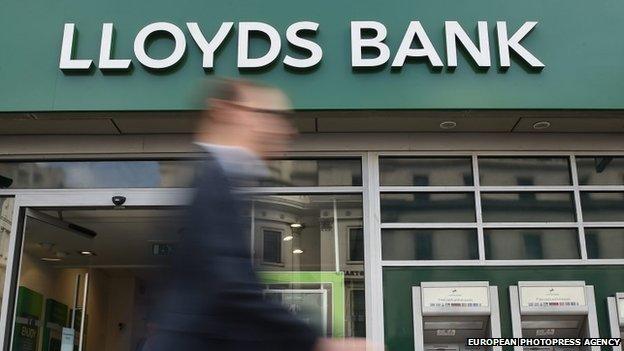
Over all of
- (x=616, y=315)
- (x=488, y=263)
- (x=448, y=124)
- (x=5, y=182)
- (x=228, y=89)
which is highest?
(x=448, y=124)

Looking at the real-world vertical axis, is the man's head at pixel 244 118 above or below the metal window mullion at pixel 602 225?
below

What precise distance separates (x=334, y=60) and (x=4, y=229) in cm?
364

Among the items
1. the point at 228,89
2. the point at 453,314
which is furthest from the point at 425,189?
the point at 228,89

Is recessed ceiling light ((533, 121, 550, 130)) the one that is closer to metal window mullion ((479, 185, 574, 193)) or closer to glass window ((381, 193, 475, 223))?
metal window mullion ((479, 185, 574, 193))

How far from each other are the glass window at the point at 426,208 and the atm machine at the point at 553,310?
85 cm

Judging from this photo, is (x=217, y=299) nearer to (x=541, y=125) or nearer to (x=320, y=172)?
(x=320, y=172)

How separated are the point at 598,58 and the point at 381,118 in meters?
2.01

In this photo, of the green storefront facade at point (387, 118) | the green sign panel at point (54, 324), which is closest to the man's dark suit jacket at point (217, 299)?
the green storefront facade at point (387, 118)

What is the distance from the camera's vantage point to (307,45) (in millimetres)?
6598

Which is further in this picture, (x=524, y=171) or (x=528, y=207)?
(x=524, y=171)

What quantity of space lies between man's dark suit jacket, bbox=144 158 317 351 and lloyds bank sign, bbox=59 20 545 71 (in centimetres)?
476

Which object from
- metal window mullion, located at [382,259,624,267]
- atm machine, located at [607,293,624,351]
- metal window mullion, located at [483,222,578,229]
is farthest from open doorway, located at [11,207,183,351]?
atm machine, located at [607,293,624,351]

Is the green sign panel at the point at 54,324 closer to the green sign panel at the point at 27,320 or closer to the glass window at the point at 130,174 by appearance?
the green sign panel at the point at 27,320

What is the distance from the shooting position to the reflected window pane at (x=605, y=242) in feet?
22.9
